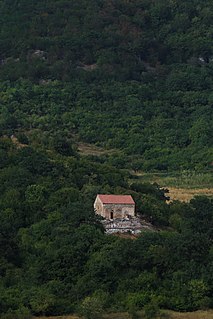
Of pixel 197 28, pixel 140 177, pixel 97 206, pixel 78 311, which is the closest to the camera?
pixel 78 311

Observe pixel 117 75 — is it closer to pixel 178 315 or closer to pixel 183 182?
pixel 183 182

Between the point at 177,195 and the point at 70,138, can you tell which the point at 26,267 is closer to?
the point at 177,195

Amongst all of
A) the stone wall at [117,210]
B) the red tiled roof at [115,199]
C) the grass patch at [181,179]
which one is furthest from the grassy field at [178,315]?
the grass patch at [181,179]

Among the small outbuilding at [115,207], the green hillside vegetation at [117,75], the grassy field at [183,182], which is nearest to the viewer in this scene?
the small outbuilding at [115,207]

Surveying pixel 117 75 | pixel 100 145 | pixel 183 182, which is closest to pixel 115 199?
pixel 183 182

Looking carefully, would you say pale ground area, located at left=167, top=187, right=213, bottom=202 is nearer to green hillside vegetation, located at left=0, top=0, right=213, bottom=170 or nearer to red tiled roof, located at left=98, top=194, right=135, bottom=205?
green hillside vegetation, located at left=0, top=0, right=213, bottom=170

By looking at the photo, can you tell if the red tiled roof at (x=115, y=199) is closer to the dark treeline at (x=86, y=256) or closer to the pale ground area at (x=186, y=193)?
the dark treeline at (x=86, y=256)

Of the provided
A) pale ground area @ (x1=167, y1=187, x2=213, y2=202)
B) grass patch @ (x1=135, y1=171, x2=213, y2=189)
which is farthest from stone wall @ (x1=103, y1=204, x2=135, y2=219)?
grass patch @ (x1=135, y1=171, x2=213, y2=189)

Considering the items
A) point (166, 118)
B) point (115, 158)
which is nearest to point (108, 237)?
point (115, 158)
